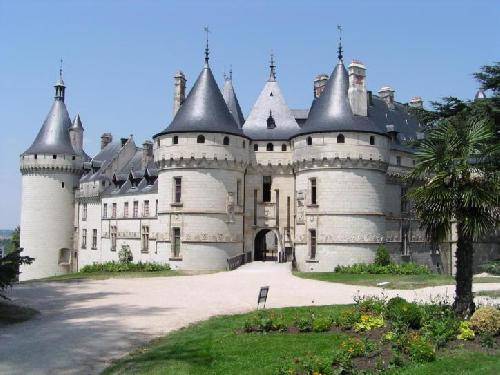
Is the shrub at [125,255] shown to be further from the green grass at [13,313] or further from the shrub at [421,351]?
the shrub at [421,351]

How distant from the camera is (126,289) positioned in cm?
2503

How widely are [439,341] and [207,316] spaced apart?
7627 millimetres

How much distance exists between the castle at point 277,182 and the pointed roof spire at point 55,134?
9463 millimetres

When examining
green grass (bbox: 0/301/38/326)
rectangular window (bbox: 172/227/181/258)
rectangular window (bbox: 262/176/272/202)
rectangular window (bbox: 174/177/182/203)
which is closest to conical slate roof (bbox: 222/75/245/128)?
rectangular window (bbox: 262/176/272/202)

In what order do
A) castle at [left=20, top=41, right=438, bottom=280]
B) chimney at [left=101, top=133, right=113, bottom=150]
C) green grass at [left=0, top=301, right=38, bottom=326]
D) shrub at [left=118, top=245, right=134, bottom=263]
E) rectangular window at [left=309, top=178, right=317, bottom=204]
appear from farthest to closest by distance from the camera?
chimney at [left=101, top=133, right=113, bottom=150], shrub at [left=118, top=245, right=134, bottom=263], rectangular window at [left=309, top=178, right=317, bottom=204], castle at [left=20, top=41, right=438, bottom=280], green grass at [left=0, top=301, right=38, bottom=326]

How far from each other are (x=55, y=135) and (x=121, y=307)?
37103 mm

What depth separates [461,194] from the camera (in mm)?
14477

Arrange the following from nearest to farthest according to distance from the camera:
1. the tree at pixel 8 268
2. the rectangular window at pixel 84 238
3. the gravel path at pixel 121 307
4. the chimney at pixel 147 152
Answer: the gravel path at pixel 121 307 → the tree at pixel 8 268 → the chimney at pixel 147 152 → the rectangular window at pixel 84 238

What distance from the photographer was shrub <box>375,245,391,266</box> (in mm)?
33938

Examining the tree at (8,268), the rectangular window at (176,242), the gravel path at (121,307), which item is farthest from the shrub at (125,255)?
the tree at (8,268)

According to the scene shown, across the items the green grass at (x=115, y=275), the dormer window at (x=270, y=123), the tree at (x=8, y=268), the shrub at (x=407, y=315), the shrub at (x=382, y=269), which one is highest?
the dormer window at (x=270, y=123)

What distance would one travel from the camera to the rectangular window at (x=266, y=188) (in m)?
39.5

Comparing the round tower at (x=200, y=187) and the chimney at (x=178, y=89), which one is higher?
the chimney at (x=178, y=89)

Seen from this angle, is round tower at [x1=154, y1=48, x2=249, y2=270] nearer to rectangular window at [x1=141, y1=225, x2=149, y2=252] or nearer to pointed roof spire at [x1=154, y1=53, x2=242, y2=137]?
pointed roof spire at [x1=154, y1=53, x2=242, y2=137]
